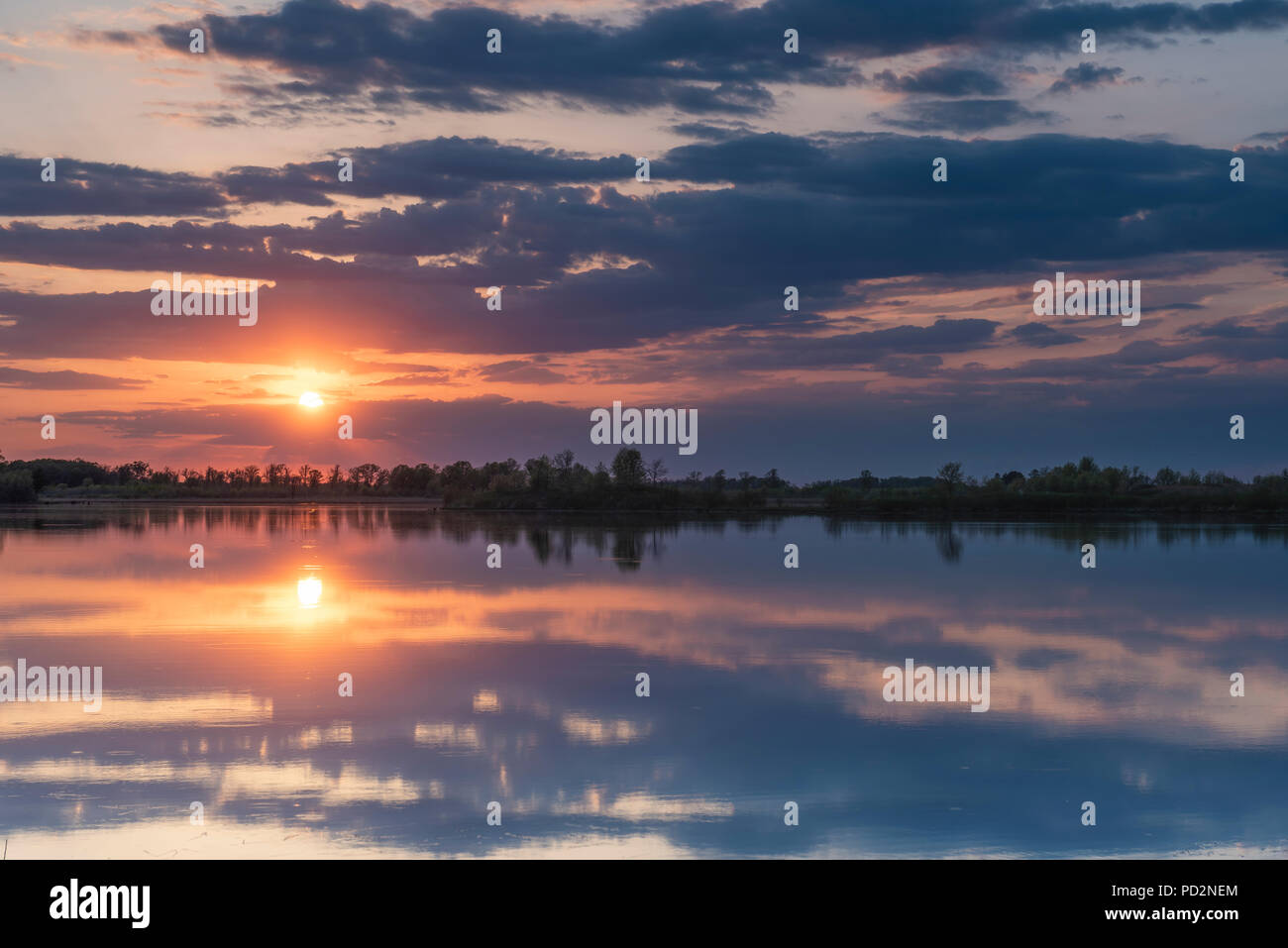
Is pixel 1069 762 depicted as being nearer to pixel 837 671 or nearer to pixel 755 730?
pixel 755 730

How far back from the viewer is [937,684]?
1509 cm

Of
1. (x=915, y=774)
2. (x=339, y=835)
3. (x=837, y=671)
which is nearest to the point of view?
(x=339, y=835)

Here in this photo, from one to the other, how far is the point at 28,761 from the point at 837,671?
403 inches

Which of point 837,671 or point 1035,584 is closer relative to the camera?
point 837,671
